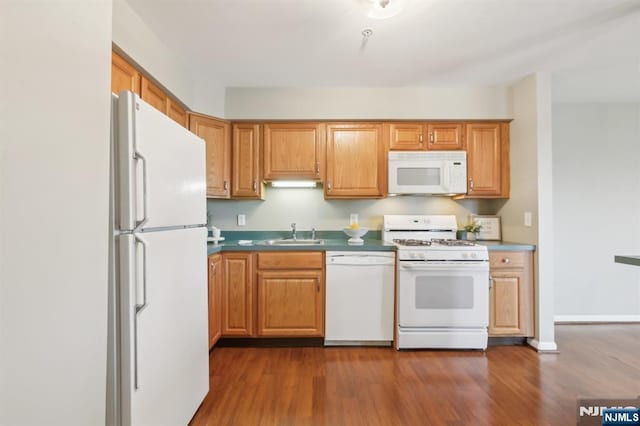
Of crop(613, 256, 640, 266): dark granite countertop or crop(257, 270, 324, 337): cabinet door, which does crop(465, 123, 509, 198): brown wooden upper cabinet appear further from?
crop(257, 270, 324, 337): cabinet door

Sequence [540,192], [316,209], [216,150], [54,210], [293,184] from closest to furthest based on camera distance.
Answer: [54,210], [540,192], [216,150], [293,184], [316,209]

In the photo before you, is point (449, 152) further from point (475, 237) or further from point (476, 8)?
point (476, 8)

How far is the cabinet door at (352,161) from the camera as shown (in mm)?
2906

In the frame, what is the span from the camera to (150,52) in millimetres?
1983

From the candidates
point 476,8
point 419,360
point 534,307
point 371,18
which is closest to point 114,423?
point 419,360

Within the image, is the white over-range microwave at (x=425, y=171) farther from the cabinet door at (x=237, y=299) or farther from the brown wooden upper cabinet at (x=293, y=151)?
the cabinet door at (x=237, y=299)

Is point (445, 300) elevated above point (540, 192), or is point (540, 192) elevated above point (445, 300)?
point (540, 192)

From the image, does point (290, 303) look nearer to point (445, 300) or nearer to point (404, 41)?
point (445, 300)

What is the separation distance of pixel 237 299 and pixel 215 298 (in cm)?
21

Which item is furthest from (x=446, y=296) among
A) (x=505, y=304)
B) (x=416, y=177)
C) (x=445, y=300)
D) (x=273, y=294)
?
(x=273, y=294)

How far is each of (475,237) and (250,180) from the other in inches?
93.8

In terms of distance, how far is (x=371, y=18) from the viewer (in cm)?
183

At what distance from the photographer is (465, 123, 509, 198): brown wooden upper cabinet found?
2922 mm

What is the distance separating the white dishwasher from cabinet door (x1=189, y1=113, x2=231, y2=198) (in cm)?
122
